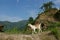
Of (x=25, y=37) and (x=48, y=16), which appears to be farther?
(x=48, y=16)

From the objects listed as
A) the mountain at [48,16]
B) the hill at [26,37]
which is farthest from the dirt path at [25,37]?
the mountain at [48,16]

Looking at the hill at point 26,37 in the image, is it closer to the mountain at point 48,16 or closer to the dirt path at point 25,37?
the dirt path at point 25,37

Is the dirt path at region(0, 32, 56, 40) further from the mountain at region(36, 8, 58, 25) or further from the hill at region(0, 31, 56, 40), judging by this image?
the mountain at region(36, 8, 58, 25)

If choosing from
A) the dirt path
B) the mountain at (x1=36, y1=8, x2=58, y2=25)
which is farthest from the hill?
the mountain at (x1=36, y1=8, x2=58, y2=25)

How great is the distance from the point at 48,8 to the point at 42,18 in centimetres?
171

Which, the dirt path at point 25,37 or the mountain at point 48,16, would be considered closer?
the dirt path at point 25,37

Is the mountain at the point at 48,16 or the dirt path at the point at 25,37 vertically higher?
the mountain at the point at 48,16

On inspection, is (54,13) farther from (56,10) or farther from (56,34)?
(56,34)

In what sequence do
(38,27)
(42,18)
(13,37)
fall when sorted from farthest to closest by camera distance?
(42,18) < (38,27) < (13,37)

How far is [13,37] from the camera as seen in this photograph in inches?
361

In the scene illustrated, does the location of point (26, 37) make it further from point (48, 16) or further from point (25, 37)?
point (48, 16)

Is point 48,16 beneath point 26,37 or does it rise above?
above

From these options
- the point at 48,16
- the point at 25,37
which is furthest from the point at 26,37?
the point at 48,16

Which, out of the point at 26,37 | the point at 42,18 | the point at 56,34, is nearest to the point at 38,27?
the point at 56,34
